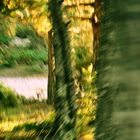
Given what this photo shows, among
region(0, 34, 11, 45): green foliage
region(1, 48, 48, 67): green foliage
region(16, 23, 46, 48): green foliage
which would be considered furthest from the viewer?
region(1, 48, 48, 67): green foliage

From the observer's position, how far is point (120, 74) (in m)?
2.07

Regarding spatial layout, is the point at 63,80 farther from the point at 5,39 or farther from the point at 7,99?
the point at 5,39

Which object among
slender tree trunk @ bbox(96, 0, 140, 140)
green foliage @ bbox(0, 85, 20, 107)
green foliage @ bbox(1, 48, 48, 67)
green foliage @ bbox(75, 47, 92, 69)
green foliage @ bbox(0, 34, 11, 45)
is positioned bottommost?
green foliage @ bbox(1, 48, 48, 67)

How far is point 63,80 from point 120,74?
4.03 meters

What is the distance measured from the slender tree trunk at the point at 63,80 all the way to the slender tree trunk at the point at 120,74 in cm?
356

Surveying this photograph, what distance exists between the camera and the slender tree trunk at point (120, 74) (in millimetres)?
1998

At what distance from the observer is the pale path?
17.3m

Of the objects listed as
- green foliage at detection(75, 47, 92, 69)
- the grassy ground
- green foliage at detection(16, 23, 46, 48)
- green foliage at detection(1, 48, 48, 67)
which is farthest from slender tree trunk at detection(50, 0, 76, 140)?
green foliage at detection(1, 48, 48, 67)

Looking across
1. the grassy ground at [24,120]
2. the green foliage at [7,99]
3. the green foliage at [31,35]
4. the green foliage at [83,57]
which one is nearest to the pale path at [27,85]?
the green foliage at [31,35]

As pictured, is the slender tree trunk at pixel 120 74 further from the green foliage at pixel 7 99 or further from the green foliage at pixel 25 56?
the green foliage at pixel 25 56

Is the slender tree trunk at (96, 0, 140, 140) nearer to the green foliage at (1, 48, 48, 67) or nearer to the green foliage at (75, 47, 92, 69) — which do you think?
the green foliage at (75, 47, 92, 69)

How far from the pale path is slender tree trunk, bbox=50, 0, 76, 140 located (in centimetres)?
1014

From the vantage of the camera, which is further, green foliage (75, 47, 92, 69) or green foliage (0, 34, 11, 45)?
green foliage (0, 34, 11, 45)

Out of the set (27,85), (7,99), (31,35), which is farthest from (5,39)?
(7,99)
